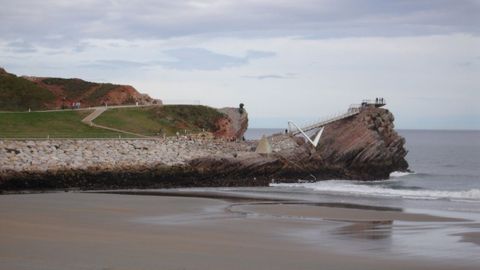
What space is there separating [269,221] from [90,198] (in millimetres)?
11687

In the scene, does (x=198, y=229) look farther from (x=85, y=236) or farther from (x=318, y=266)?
(x=318, y=266)

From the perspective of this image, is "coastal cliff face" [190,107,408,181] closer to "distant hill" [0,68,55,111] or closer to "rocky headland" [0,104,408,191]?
"rocky headland" [0,104,408,191]

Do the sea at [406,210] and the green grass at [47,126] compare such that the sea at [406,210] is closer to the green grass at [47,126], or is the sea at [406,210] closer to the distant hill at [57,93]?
the green grass at [47,126]

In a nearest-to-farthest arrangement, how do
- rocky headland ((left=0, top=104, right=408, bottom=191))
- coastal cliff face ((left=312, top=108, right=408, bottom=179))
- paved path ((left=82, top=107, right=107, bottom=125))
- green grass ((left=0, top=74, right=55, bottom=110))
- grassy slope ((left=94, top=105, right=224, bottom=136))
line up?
rocky headland ((left=0, top=104, right=408, bottom=191)), coastal cliff face ((left=312, top=108, right=408, bottom=179)), paved path ((left=82, top=107, right=107, bottom=125)), grassy slope ((left=94, top=105, right=224, bottom=136)), green grass ((left=0, top=74, right=55, bottom=110))

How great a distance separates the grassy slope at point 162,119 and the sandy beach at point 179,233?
92.0 ft

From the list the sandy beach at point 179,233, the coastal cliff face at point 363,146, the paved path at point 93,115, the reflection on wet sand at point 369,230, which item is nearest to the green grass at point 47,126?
the paved path at point 93,115

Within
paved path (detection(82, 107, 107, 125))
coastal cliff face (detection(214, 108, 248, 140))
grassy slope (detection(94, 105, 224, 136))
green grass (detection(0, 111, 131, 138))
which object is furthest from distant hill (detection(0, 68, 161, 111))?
coastal cliff face (detection(214, 108, 248, 140))

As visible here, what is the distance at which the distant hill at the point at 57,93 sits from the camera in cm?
7000

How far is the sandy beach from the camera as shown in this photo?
1756 centimetres

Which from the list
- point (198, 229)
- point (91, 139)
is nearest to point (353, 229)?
point (198, 229)

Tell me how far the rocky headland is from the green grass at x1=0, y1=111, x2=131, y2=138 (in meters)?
4.28

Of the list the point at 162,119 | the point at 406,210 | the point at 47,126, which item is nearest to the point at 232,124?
the point at 162,119

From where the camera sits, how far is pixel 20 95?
7062cm

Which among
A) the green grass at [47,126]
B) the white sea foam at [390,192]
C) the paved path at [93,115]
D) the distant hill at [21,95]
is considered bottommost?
the white sea foam at [390,192]
